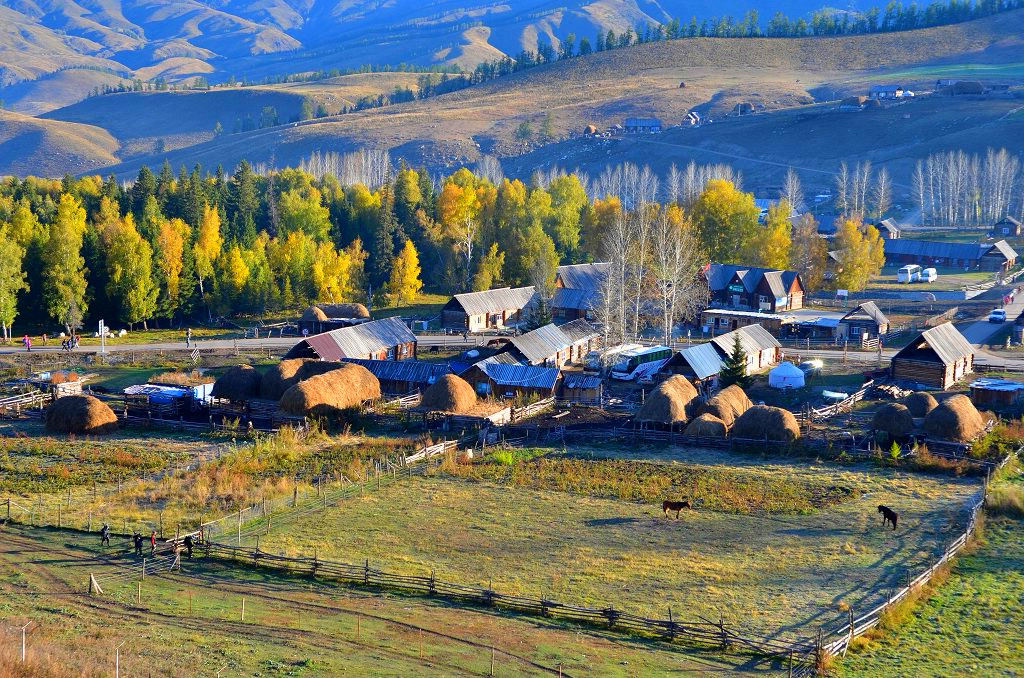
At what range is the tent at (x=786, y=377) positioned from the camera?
5269cm

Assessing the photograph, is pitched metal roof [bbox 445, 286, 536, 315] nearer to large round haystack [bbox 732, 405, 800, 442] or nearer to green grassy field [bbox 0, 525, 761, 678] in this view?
large round haystack [bbox 732, 405, 800, 442]

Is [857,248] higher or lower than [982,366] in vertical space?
higher

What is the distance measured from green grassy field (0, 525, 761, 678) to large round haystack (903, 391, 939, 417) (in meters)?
24.2

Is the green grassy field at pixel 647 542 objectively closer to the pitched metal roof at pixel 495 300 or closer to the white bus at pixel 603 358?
the white bus at pixel 603 358

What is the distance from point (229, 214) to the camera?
297ft

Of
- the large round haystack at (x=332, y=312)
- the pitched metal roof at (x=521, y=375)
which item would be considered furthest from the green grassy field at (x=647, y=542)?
the large round haystack at (x=332, y=312)

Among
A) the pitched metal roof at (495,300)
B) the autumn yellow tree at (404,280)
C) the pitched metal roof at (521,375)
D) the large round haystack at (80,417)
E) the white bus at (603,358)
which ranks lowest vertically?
the large round haystack at (80,417)

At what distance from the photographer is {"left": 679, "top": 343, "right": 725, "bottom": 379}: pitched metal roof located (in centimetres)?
5230

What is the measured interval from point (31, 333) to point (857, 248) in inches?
2166

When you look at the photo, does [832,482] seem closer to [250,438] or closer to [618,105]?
[250,438]

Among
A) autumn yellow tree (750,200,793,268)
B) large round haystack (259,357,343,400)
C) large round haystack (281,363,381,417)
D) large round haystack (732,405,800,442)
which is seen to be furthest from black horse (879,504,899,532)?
autumn yellow tree (750,200,793,268)

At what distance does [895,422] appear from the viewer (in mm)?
41938

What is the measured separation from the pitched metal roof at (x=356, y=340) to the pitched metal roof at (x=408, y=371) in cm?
266

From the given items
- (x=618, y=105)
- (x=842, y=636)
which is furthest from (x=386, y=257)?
(x=618, y=105)
